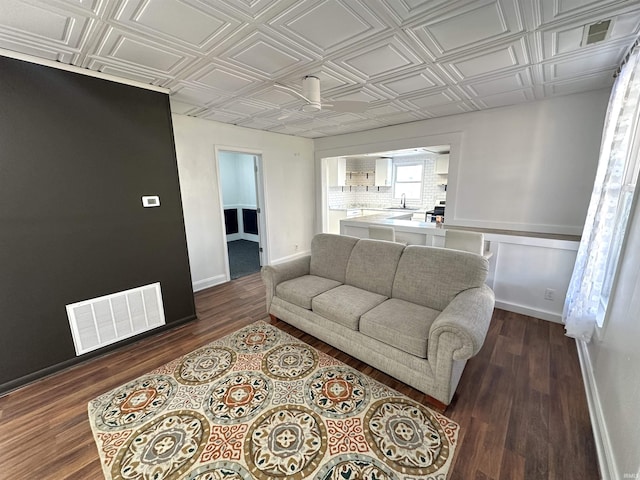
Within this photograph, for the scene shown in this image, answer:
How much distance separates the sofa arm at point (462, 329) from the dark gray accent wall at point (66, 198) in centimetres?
273

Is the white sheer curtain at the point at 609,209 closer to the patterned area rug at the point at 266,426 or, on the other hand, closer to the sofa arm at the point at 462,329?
the sofa arm at the point at 462,329

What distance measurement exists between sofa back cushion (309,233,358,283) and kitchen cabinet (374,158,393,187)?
438 cm

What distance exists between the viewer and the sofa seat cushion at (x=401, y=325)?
186 cm

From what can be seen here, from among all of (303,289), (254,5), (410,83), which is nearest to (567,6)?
(410,83)

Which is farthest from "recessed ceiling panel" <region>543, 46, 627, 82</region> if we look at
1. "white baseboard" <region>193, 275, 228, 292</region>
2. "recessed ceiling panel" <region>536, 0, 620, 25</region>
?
"white baseboard" <region>193, 275, 228, 292</region>

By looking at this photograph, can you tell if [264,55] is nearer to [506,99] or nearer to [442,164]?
[506,99]

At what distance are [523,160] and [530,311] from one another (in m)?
1.86

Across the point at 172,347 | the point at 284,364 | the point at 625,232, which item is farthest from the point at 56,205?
the point at 625,232

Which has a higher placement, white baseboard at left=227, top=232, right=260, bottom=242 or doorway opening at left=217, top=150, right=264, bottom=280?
doorway opening at left=217, top=150, right=264, bottom=280

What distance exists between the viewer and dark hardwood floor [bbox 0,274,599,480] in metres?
1.44

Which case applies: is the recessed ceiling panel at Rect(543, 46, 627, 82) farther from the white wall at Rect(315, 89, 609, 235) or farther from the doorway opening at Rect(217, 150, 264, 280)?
the doorway opening at Rect(217, 150, 264, 280)

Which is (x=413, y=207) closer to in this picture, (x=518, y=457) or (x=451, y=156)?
(x=451, y=156)

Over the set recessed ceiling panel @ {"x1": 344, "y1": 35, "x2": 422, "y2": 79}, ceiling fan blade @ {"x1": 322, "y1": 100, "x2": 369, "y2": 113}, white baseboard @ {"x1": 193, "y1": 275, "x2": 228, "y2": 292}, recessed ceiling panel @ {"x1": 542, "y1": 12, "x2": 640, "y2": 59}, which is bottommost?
white baseboard @ {"x1": 193, "y1": 275, "x2": 228, "y2": 292}

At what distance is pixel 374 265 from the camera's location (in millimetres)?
2691
